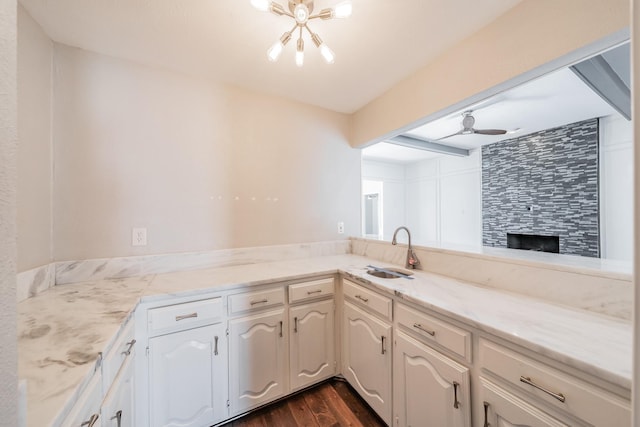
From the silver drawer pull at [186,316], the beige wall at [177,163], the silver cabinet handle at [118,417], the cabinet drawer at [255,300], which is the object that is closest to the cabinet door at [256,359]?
the cabinet drawer at [255,300]

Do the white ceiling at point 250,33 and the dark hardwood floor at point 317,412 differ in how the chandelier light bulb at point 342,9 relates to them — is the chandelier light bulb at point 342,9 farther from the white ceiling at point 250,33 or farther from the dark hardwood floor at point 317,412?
the dark hardwood floor at point 317,412

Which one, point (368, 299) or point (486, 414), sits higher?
point (368, 299)

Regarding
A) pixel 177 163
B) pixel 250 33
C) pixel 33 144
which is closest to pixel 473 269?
pixel 250 33

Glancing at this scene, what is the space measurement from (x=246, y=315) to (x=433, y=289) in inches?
43.8

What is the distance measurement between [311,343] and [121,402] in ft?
3.45

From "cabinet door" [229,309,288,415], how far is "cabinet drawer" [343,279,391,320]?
490 millimetres

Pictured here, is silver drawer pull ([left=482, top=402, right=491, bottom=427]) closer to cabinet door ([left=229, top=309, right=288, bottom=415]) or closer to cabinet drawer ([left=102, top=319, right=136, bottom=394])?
cabinet door ([left=229, top=309, right=288, bottom=415])

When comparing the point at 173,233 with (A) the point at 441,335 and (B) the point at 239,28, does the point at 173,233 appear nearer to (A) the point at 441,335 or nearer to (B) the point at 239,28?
(B) the point at 239,28

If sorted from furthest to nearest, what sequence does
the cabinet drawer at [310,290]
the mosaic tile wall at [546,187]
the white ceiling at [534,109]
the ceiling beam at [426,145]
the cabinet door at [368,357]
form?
the ceiling beam at [426,145] → the mosaic tile wall at [546,187] → the white ceiling at [534,109] → the cabinet drawer at [310,290] → the cabinet door at [368,357]

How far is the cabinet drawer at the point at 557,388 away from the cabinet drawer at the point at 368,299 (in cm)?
52

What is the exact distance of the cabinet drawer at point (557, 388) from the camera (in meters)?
0.67

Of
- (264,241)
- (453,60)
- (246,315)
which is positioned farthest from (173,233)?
(453,60)

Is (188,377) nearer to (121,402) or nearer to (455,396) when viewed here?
(121,402)

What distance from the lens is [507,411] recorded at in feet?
2.84
